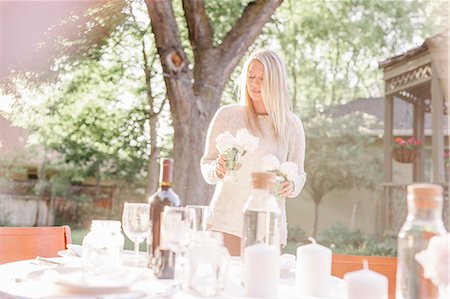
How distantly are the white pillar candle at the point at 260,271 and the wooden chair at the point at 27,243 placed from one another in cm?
138

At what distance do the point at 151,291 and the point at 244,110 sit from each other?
4.85 feet

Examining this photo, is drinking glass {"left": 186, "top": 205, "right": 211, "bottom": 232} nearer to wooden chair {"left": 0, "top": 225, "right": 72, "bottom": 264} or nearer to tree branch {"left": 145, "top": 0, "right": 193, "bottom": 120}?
wooden chair {"left": 0, "top": 225, "right": 72, "bottom": 264}

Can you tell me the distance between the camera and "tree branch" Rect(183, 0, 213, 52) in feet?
18.6

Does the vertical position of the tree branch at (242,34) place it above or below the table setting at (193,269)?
above

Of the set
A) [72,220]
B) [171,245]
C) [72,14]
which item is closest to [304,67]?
[72,220]

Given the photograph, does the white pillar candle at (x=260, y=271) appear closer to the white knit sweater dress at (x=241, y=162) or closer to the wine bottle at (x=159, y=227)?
the wine bottle at (x=159, y=227)

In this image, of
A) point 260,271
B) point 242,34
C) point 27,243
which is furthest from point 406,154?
point 260,271

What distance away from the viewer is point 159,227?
185cm

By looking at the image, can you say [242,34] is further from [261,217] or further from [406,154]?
[406,154]

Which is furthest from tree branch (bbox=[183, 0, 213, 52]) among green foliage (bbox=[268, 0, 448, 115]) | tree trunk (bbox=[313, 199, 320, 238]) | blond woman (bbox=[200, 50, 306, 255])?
tree trunk (bbox=[313, 199, 320, 238])

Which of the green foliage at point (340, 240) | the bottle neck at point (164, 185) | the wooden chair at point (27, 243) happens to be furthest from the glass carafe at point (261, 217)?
the green foliage at point (340, 240)

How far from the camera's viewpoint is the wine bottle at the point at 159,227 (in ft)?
5.90

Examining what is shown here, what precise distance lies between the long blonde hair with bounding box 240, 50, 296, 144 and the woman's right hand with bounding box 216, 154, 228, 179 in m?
0.46

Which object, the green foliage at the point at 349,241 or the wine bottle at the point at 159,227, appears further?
the green foliage at the point at 349,241
